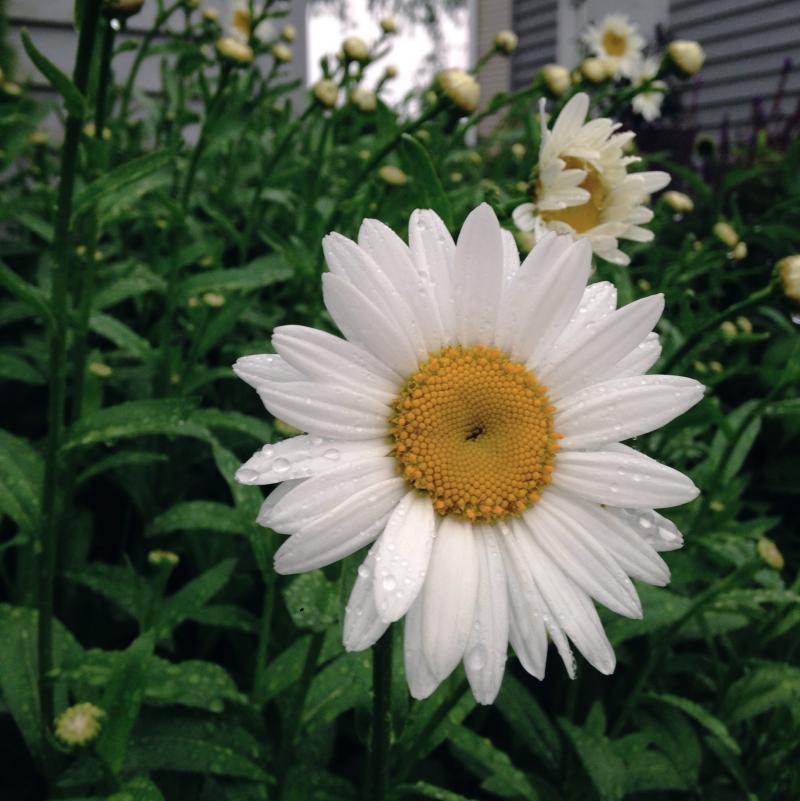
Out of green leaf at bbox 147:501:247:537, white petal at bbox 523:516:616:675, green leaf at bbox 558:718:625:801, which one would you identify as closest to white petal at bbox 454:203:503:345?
white petal at bbox 523:516:616:675

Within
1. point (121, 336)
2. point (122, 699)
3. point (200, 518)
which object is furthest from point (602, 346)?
point (121, 336)

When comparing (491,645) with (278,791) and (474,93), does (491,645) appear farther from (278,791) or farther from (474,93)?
(474,93)

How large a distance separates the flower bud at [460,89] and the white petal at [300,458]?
2.44 feet

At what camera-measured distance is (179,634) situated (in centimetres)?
157

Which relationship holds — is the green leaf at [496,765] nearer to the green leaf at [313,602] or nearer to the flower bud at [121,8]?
the green leaf at [313,602]

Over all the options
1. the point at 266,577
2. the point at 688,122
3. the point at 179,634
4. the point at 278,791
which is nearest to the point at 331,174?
the point at 179,634

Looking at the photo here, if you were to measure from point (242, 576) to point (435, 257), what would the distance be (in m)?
0.81

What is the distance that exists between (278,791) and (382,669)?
40cm

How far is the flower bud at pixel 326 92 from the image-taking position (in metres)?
1.76

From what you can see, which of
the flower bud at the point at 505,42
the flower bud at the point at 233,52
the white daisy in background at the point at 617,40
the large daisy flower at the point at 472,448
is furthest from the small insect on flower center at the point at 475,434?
the white daisy in background at the point at 617,40

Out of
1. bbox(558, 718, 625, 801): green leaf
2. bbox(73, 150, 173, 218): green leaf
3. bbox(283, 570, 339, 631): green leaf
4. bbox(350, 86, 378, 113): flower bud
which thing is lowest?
bbox(558, 718, 625, 801): green leaf

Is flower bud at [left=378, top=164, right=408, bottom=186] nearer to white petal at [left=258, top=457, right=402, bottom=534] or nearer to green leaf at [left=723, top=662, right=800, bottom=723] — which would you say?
white petal at [left=258, top=457, right=402, bottom=534]

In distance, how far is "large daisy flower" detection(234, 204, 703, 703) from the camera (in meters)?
0.72

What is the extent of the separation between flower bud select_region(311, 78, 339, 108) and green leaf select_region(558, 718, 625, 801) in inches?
53.4
